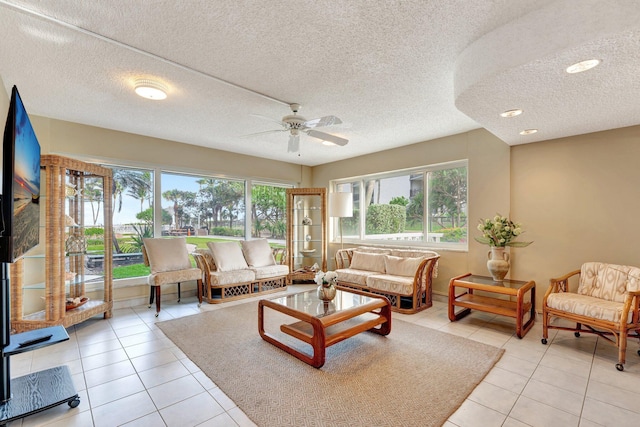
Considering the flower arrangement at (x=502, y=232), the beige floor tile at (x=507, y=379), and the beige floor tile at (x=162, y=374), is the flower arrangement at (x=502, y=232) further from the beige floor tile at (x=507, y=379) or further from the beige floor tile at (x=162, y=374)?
the beige floor tile at (x=162, y=374)

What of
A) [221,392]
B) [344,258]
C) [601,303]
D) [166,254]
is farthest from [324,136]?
[601,303]

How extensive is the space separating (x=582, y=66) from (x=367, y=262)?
3.69m

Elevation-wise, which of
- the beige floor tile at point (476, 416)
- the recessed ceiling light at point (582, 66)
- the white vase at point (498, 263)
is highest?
the recessed ceiling light at point (582, 66)

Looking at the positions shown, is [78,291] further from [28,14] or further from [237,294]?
[28,14]

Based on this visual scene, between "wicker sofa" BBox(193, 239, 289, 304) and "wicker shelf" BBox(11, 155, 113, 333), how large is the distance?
1302mm

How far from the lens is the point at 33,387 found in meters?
2.11

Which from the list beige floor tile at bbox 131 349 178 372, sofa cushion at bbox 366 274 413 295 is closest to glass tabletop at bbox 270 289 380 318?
Result: sofa cushion at bbox 366 274 413 295

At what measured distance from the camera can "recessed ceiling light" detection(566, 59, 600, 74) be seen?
1.88 meters

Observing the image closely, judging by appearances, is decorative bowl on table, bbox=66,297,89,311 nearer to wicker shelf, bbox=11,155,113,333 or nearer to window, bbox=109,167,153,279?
wicker shelf, bbox=11,155,113,333

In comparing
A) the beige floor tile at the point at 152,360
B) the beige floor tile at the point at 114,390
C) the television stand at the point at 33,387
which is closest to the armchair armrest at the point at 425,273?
the beige floor tile at the point at 152,360

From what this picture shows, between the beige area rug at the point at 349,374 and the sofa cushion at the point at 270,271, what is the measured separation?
1490 millimetres

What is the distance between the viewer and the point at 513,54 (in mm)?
1885

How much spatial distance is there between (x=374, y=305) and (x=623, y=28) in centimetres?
273

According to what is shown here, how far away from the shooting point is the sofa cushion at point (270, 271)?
498 centimetres
